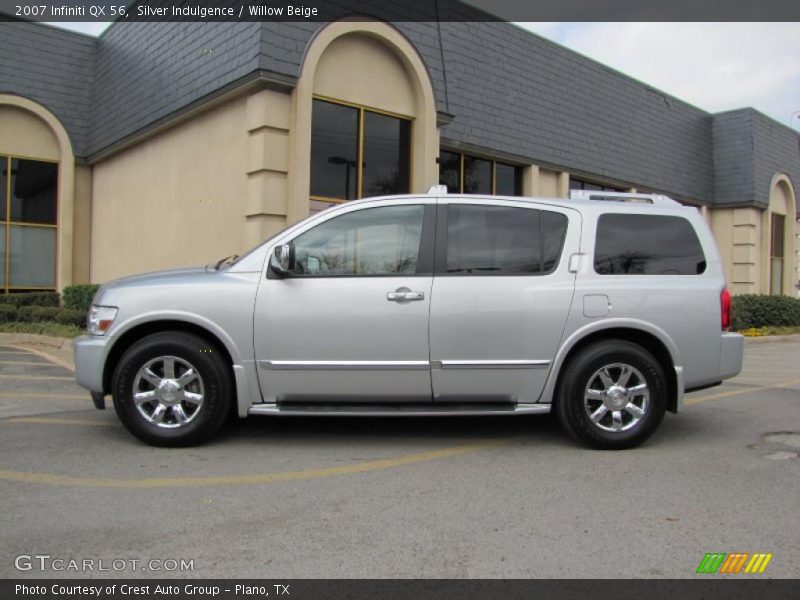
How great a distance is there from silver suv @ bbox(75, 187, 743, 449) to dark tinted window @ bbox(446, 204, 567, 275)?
0.04 feet

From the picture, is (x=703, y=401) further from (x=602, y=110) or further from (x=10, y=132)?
(x=10, y=132)

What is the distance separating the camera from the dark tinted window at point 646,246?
527 cm

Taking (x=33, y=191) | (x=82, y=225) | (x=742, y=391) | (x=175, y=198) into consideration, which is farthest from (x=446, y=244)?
(x=33, y=191)

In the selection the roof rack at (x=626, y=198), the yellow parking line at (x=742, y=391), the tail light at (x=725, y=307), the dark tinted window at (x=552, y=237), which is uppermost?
the roof rack at (x=626, y=198)

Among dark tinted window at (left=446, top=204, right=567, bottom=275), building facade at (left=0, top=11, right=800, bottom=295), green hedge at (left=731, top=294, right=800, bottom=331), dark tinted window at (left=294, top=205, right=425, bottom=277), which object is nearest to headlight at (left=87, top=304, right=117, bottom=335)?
dark tinted window at (left=294, top=205, right=425, bottom=277)

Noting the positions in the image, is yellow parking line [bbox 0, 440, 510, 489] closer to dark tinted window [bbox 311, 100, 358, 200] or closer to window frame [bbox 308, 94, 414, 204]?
window frame [bbox 308, 94, 414, 204]

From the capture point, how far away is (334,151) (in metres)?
10.7

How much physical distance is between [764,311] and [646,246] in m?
14.4

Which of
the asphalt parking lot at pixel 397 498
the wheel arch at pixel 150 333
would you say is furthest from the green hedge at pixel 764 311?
the wheel arch at pixel 150 333

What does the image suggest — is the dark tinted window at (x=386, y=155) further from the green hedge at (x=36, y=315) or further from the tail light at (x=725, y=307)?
the tail light at (x=725, y=307)

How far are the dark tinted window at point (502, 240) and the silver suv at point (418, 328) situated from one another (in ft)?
0.04

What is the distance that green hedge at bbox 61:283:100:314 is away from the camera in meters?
13.4

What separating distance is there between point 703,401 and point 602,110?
37.2 ft

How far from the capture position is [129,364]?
4945 mm
